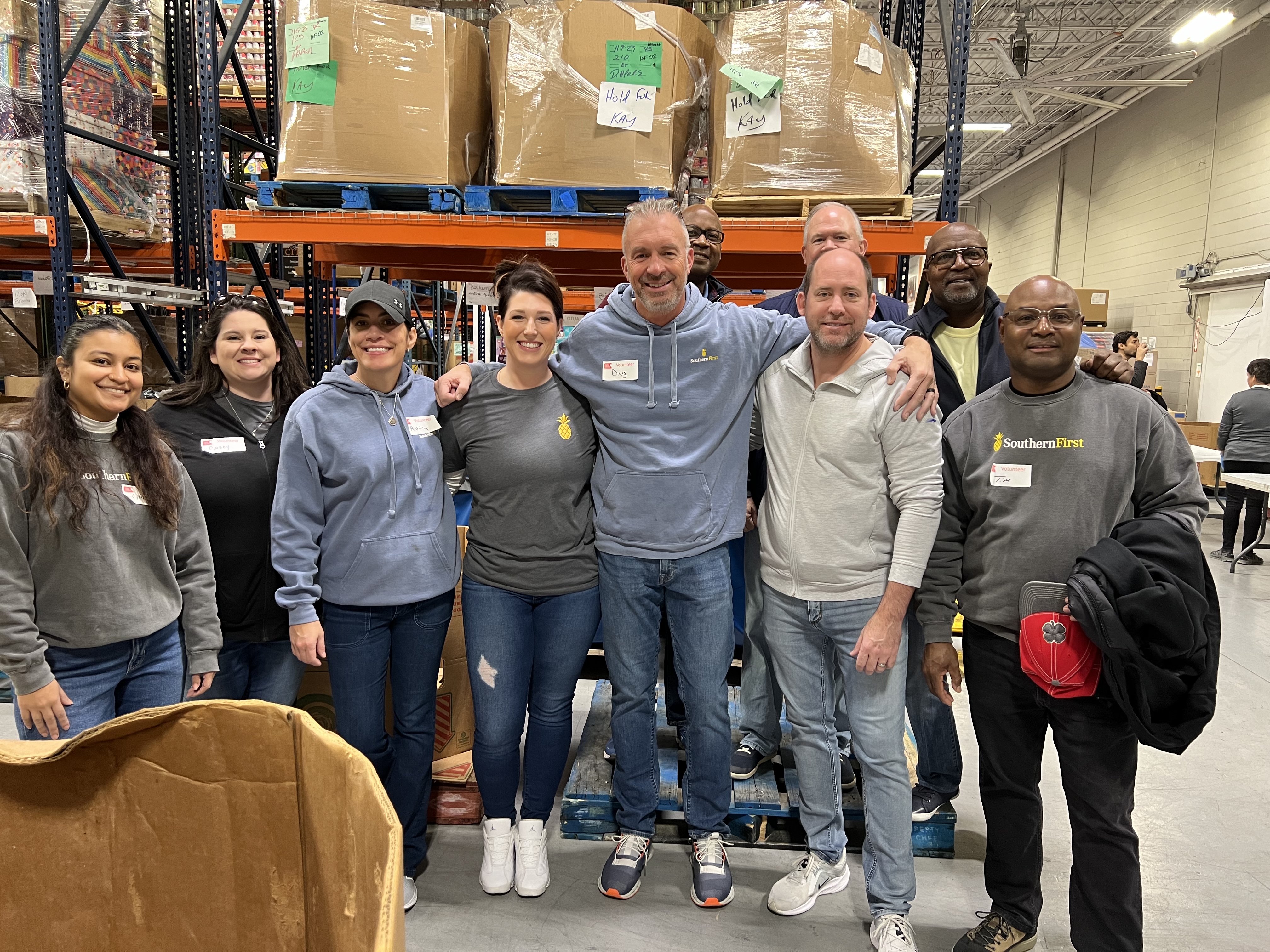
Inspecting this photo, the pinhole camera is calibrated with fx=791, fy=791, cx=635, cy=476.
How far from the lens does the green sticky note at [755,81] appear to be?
3699 millimetres

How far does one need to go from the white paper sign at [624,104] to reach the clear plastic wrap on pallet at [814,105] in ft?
1.23

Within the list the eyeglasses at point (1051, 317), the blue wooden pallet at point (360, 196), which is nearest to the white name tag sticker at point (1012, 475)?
the eyeglasses at point (1051, 317)

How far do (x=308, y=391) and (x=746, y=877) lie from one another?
7.47 feet

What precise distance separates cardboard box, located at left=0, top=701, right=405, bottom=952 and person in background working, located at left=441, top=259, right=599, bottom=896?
4.64ft

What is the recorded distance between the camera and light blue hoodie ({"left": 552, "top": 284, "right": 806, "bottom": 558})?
250 cm

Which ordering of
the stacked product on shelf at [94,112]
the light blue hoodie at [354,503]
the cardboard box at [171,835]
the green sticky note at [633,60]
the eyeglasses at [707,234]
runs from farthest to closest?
the stacked product on shelf at [94,112]
the green sticky note at [633,60]
the eyeglasses at [707,234]
the light blue hoodie at [354,503]
the cardboard box at [171,835]

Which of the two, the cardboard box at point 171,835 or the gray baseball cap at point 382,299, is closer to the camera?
the cardboard box at point 171,835

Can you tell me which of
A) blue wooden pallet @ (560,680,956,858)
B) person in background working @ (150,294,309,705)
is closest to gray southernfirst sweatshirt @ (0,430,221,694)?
person in background working @ (150,294,309,705)

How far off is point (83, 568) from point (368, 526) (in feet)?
2.41

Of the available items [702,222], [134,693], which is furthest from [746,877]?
[702,222]

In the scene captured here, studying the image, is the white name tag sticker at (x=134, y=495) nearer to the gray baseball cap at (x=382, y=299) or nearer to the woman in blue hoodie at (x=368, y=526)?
the woman in blue hoodie at (x=368, y=526)

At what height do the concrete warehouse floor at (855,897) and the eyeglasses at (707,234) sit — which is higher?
the eyeglasses at (707,234)

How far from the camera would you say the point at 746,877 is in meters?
2.87

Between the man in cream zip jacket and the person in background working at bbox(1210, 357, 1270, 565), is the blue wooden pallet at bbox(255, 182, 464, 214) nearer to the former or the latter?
the man in cream zip jacket
